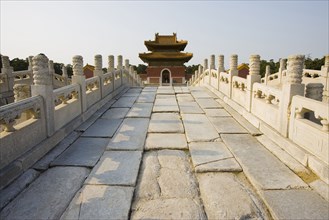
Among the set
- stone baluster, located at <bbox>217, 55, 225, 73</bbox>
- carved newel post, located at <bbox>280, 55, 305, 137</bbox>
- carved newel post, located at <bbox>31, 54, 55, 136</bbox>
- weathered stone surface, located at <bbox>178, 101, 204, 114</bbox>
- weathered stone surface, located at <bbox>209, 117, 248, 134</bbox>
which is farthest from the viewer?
stone baluster, located at <bbox>217, 55, 225, 73</bbox>

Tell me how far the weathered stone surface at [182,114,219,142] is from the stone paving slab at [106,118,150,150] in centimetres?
85

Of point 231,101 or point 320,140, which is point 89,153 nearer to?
point 320,140

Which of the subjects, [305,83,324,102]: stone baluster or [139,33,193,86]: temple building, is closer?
[305,83,324,102]: stone baluster

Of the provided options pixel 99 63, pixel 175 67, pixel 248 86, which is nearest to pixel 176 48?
pixel 175 67

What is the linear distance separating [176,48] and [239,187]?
91.0 ft

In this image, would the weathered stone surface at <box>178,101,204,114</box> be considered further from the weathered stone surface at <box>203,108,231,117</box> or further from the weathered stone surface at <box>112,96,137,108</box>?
the weathered stone surface at <box>112,96,137,108</box>

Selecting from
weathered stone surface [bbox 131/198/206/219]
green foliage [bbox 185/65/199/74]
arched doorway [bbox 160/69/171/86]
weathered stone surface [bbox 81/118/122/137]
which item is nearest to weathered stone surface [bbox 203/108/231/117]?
weathered stone surface [bbox 81/118/122/137]

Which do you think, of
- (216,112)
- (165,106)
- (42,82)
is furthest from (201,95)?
(42,82)

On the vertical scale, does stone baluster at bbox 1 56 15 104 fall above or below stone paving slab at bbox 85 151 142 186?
above

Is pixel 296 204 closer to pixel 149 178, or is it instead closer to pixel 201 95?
pixel 149 178

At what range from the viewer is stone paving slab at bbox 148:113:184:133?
4881 mm

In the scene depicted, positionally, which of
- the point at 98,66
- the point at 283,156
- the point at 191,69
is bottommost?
the point at 283,156

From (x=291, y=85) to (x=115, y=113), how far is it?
421 cm

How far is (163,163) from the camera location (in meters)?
3.32
